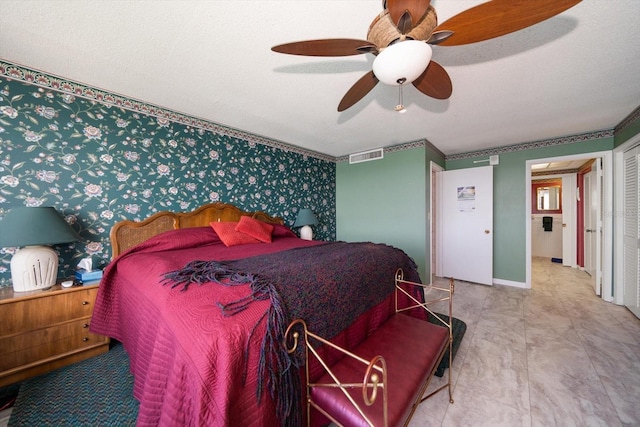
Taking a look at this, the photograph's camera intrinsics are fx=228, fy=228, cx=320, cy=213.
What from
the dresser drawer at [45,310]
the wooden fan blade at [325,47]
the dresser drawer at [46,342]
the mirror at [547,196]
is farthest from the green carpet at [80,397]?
the mirror at [547,196]

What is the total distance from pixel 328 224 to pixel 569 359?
334 cm

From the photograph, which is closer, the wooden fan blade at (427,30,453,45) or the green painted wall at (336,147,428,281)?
the wooden fan blade at (427,30,453,45)

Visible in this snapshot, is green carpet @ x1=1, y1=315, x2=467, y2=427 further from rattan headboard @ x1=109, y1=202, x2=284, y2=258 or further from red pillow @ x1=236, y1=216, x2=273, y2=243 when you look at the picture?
red pillow @ x1=236, y1=216, x2=273, y2=243

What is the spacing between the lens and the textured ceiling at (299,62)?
1281 millimetres

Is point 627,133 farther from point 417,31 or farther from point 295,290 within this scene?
point 295,290

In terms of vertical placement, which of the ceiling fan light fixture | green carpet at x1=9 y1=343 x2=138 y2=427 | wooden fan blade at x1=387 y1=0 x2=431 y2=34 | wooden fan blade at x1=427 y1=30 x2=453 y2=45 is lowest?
green carpet at x1=9 y1=343 x2=138 y2=427

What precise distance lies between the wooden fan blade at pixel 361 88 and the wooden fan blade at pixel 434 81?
26cm

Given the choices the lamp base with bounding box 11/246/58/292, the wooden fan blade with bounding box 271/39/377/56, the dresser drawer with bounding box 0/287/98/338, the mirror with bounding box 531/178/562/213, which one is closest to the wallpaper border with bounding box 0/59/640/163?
the lamp base with bounding box 11/246/58/292

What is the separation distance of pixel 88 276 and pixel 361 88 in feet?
8.40

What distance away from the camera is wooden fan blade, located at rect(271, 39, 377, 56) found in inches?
43.3

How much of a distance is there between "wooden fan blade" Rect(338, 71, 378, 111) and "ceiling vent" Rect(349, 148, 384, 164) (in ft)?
7.62

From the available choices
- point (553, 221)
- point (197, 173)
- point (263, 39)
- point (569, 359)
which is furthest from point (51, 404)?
point (553, 221)

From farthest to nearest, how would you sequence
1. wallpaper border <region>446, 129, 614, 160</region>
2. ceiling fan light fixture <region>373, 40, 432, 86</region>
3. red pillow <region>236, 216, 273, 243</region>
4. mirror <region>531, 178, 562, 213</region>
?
mirror <region>531, 178, 562, 213</region> < wallpaper border <region>446, 129, 614, 160</region> < red pillow <region>236, 216, 273, 243</region> < ceiling fan light fixture <region>373, 40, 432, 86</region>

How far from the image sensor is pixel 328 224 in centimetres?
445
